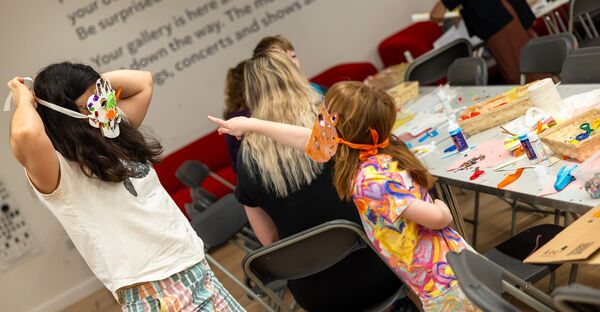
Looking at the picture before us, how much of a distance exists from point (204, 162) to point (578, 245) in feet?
16.0

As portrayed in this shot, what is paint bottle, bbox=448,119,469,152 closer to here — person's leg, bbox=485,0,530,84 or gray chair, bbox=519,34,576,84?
gray chair, bbox=519,34,576,84

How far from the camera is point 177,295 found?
1.84 meters

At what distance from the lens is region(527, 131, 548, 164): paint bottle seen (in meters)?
2.21

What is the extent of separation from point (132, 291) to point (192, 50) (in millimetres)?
4602

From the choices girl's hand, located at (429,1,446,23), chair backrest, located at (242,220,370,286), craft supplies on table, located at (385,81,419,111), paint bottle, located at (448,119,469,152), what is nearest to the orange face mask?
chair backrest, located at (242,220,370,286)

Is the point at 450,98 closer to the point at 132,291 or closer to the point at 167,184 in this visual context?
the point at 132,291

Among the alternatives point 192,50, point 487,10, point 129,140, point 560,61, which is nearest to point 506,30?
point 487,10

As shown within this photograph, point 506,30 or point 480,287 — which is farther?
A: point 506,30

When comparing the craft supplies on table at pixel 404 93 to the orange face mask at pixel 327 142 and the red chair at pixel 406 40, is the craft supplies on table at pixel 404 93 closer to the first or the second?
the orange face mask at pixel 327 142

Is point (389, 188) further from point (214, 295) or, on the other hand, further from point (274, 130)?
point (214, 295)

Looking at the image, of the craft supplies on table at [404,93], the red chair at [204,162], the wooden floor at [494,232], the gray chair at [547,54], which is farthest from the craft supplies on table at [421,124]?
the red chair at [204,162]

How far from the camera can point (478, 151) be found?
257 centimetres

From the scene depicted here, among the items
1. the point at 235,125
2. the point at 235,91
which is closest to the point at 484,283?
the point at 235,125

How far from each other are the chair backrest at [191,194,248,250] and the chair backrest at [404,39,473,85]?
67.0 inches
